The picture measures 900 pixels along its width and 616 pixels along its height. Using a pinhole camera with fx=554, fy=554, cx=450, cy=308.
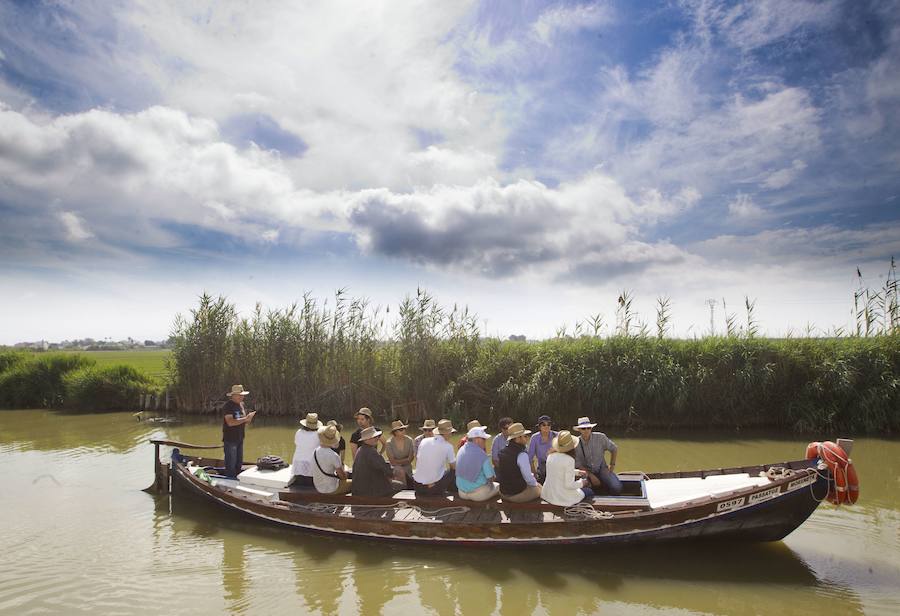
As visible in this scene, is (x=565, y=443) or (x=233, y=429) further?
(x=233, y=429)

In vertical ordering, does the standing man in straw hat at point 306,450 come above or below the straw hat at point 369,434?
below

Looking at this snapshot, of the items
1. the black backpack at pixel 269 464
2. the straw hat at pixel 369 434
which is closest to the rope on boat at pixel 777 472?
the straw hat at pixel 369 434

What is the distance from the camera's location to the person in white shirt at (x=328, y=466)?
8.60 meters

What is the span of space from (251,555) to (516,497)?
3838 mm

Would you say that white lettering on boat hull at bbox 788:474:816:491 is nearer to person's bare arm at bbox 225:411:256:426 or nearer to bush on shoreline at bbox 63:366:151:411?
person's bare arm at bbox 225:411:256:426

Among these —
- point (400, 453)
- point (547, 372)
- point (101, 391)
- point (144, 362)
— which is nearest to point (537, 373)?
point (547, 372)

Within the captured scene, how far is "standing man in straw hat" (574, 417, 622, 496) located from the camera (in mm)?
8219

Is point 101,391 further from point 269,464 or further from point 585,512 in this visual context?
point 585,512

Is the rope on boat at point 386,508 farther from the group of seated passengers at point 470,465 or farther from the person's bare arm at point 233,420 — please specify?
the person's bare arm at point 233,420

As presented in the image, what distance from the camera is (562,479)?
751 cm

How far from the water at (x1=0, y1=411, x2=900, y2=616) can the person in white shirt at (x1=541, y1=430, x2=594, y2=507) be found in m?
0.67

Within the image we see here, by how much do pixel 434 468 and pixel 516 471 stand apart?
143 cm

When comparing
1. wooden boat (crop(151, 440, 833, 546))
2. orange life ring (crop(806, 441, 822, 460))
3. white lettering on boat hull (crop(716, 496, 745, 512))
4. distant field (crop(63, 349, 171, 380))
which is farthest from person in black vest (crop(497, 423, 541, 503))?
distant field (crop(63, 349, 171, 380))

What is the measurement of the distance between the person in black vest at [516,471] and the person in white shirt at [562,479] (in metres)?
0.22
